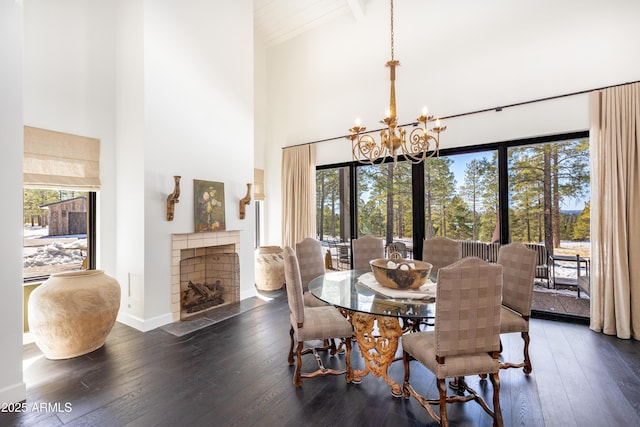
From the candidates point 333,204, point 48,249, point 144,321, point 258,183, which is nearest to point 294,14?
point 258,183

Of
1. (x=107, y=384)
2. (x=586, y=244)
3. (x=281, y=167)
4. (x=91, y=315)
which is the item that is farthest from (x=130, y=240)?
(x=586, y=244)

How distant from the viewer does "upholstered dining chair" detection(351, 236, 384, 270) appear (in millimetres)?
3643

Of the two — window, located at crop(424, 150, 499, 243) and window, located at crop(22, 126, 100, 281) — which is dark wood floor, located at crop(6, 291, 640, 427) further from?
window, located at crop(424, 150, 499, 243)

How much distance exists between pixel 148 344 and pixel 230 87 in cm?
361

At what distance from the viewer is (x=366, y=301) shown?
2193mm

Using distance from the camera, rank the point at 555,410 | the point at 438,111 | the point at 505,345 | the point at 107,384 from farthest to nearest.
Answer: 1. the point at 438,111
2. the point at 505,345
3. the point at 107,384
4. the point at 555,410

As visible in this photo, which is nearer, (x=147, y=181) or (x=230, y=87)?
(x=147, y=181)

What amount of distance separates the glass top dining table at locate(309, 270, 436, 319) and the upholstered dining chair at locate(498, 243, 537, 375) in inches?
25.5

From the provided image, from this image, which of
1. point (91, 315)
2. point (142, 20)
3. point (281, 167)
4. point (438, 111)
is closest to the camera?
point (91, 315)

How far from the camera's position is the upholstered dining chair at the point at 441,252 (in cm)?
339

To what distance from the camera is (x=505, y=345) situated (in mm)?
2912

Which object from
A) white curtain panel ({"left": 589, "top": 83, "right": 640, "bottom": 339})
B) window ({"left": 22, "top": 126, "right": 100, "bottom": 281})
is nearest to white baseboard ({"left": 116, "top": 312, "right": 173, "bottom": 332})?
window ({"left": 22, "top": 126, "right": 100, "bottom": 281})

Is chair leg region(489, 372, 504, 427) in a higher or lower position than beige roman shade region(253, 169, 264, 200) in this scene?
lower

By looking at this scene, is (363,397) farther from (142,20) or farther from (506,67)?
(142,20)
